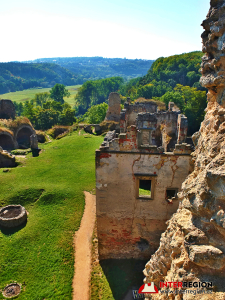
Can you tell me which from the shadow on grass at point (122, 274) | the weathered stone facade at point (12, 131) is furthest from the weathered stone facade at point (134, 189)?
the weathered stone facade at point (12, 131)

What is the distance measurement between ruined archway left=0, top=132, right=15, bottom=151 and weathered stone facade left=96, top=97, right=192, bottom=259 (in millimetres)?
26344

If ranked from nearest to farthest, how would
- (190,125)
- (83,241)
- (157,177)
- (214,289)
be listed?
(214,289) → (157,177) → (83,241) → (190,125)

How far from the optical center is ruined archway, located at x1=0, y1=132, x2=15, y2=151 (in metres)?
35.8

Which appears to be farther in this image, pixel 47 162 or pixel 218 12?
pixel 47 162

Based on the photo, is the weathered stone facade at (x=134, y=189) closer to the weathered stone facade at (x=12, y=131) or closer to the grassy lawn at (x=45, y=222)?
the grassy lawn at (x=45, y=222)

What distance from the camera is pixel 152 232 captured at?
542 inches

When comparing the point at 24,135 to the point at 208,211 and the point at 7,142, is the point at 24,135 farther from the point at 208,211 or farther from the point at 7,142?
the point at 208,211

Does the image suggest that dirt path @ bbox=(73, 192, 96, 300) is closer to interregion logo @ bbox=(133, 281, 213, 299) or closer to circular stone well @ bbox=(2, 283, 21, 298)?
circular stone well @ bbox=(2, 283, 21, 298)

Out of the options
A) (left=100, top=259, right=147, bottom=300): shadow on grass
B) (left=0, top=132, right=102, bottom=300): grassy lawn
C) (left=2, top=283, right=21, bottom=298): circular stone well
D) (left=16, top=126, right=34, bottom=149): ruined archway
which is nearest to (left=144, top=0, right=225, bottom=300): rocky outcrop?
(left=100, top=259, right=147, bottom=300): shadow on grass

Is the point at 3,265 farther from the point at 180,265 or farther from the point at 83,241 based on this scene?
the point at 180,265

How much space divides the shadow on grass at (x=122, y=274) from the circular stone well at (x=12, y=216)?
682 cm

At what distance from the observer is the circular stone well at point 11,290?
12288mm

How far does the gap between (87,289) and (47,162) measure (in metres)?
17.6

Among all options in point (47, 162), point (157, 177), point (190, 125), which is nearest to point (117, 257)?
point (157, 177)
